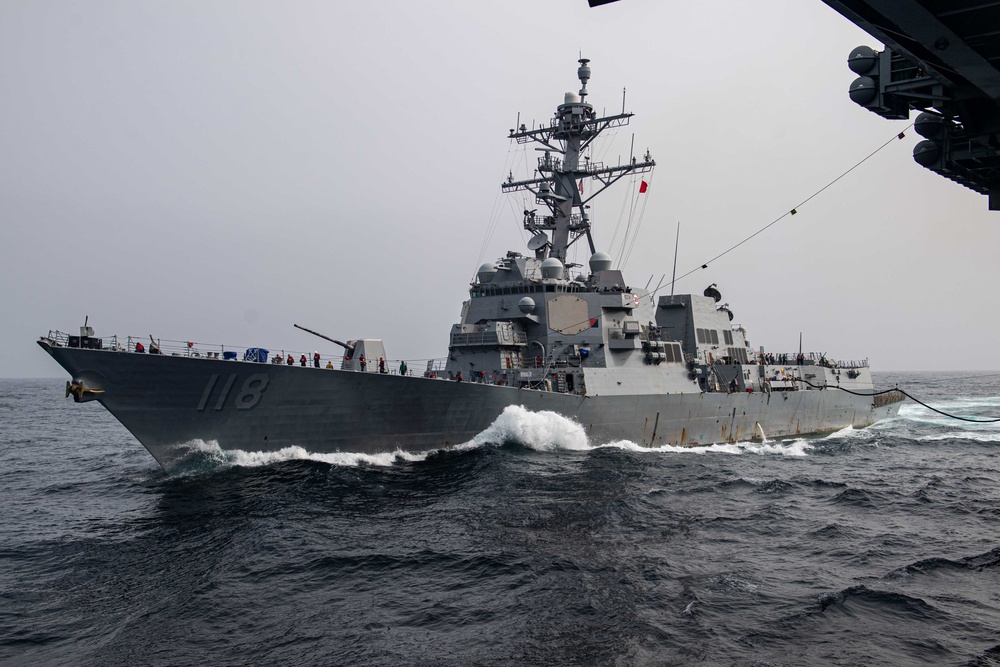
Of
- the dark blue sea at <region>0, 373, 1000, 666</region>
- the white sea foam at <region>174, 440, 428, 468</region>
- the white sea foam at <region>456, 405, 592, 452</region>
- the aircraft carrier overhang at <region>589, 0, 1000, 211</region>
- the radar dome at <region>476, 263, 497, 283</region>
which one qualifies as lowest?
the dark blue sea at <region>0, 373, 1000, 666</region>

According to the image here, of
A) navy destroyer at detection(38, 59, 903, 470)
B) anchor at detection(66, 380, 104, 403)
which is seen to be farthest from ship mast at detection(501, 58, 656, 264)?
anchor at detection(66, 380, 104, 403)

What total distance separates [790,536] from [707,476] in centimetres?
575

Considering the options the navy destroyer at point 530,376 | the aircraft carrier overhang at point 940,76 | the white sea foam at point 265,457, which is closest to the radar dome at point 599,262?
the navy destroyer at point 530,376

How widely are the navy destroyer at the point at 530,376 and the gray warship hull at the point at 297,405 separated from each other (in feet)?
0.10

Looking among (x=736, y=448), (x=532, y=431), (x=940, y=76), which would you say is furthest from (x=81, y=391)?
(x=736, y=448)

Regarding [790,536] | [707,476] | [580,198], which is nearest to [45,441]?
[580,198]

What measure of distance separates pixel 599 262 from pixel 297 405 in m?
12.1

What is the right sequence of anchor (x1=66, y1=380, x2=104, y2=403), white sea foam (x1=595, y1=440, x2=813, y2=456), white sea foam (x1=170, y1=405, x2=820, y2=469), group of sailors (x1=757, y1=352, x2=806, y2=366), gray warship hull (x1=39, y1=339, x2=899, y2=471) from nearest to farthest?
1. anchor (x1=66, y1=380, x2=104, y2=403)
2. gray warship hull (x1=39, y1=339, x2=899, y2=471)
3. white sea foam (x1=170, y1=405, x2=820, y2=469)
4. white sea foam (x1=595, y1=440, x2=813, y2=456)
5. group of sailors (x1=757, y1=352, x2=806, y2=366)

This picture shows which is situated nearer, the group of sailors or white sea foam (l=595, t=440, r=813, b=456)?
white sea foam (l=595, t=440, r=813, b=456)

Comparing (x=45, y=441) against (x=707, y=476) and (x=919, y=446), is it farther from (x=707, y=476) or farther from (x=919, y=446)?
(x=919, y=446)

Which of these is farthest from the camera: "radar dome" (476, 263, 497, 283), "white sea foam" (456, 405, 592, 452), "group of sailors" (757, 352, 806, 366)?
"group of sailors" (757, 352, 806, 366)

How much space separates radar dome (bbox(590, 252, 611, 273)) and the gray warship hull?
483 centimetres

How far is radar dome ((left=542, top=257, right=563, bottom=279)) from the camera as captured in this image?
23594 mm

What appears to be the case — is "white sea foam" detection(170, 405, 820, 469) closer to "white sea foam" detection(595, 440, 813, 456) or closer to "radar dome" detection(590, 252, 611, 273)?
"white sea foam" detection(595, 440, 813, 456)
